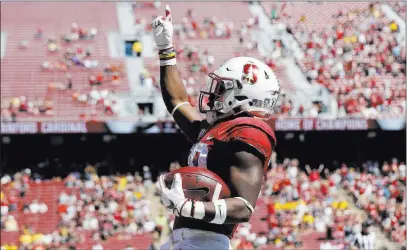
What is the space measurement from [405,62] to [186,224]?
25.8m

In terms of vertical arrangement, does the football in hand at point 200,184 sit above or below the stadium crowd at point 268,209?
above

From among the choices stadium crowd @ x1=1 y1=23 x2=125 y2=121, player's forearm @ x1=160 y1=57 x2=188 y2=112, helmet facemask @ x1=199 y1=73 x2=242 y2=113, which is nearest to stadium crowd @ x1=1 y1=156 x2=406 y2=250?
stadium crowd @ x1=1 y1=23 x2=125 y2=121

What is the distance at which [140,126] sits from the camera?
79.8 feet

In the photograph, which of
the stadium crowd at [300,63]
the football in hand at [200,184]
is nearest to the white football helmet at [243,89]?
the football in hand at [200,184]

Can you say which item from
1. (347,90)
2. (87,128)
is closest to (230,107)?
(87,128)

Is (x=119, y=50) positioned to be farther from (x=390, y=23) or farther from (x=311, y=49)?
(x=390, y=23)

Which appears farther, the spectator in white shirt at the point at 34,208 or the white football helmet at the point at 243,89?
the spectator in white shirt at the point at 34,208

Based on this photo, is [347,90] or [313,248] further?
[347,90]

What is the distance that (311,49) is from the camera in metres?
29.1

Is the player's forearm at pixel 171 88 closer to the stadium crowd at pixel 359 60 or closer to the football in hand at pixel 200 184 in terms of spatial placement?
the football in hand at pixel 200 184

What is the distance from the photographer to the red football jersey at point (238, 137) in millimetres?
3902

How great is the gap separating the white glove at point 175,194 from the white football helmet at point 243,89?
0.64 meters

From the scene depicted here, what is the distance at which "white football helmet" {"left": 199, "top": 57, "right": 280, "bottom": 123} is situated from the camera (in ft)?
13.7

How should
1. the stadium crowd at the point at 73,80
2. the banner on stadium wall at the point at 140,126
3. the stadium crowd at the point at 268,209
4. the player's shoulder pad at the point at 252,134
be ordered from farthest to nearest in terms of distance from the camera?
the stadium crowd at the point at 73,80 → the banner on stadium wall at the point at 140,126 → the stadium crowd at the point at 268,209 → the player's shoulder pad at the point at 252,134
